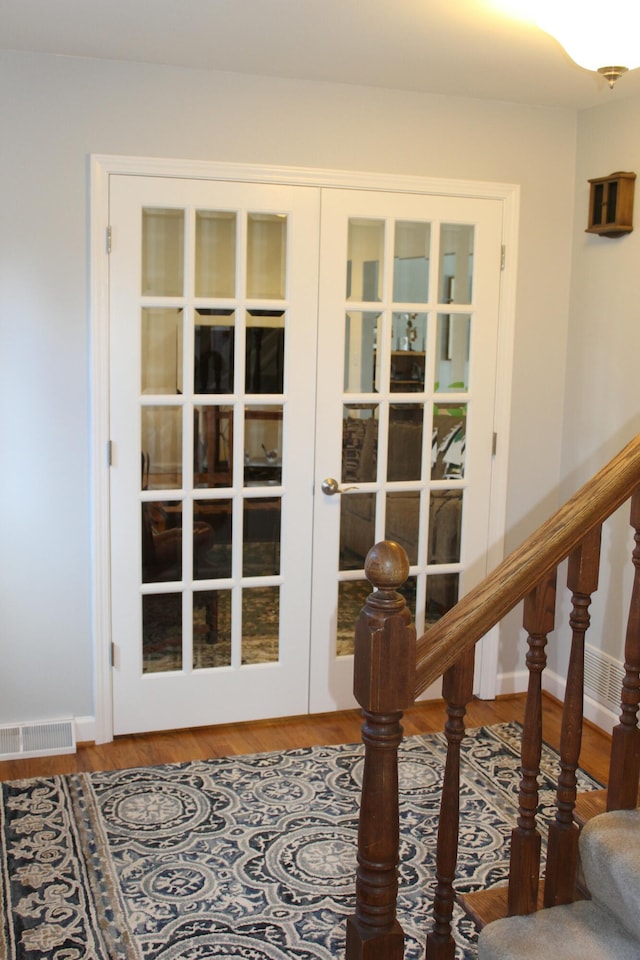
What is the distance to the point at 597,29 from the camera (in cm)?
234

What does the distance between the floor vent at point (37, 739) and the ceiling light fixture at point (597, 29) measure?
280 centimetres

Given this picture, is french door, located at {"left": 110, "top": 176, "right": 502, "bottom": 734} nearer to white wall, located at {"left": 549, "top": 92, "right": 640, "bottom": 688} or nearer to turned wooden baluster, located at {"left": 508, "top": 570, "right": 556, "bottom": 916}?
white wall, located at {"left": 549, "top": 92, "right": 640, "bottom": 688}

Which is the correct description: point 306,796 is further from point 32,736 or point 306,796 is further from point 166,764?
point 32,736

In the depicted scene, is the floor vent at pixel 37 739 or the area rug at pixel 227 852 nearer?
the area rug at pixel 227 852

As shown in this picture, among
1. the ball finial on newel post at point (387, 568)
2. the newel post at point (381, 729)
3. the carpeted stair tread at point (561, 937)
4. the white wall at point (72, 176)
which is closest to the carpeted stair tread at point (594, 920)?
the carpeted stair tread at point (561, 937)

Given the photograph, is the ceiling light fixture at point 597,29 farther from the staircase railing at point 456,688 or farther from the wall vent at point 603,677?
the wall vent at point 603,677

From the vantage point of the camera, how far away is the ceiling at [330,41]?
9.05ft

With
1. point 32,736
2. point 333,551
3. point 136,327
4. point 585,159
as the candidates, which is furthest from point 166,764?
point 585,159

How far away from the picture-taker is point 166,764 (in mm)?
3504

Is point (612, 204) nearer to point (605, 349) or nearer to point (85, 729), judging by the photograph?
point (605, 349)

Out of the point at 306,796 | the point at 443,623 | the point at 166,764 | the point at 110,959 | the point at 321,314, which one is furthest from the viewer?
the point at 321,314

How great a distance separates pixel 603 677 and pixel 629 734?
1.94 meters

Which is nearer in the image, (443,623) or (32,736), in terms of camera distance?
(443,623)

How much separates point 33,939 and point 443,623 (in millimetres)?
1516
